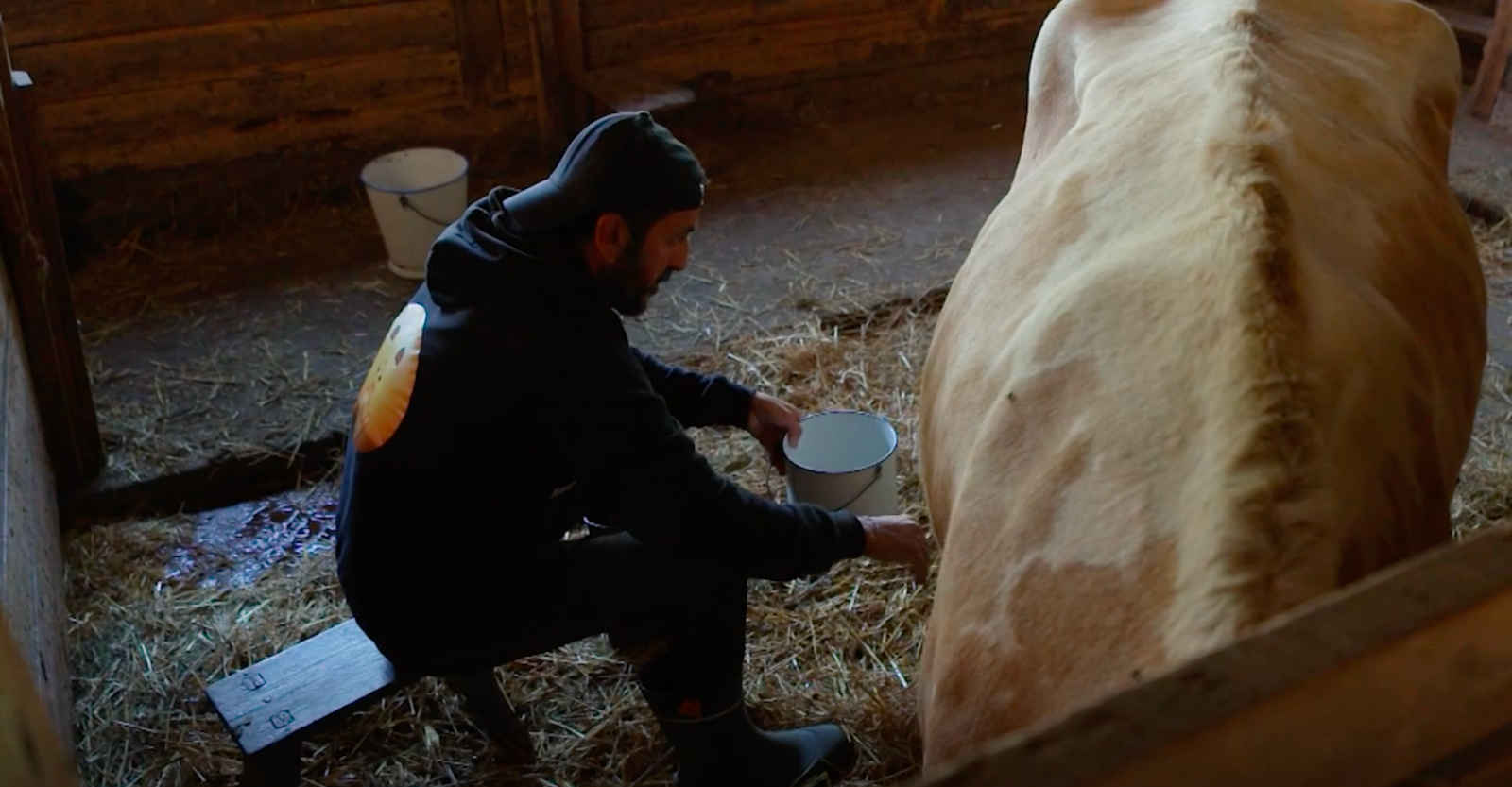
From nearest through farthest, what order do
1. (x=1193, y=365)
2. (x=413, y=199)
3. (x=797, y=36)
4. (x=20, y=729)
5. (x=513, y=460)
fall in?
(x=20, y=729)
(x=1193, y=365)
(x=513, y=460)
(x=413, y=199)
(x=797, y=36)

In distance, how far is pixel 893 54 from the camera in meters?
5.90

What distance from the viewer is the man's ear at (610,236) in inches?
77.8

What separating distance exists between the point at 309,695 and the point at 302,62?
324cm

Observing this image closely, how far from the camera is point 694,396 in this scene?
2.47 meters

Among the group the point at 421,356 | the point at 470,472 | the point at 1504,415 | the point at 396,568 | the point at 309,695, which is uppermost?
the point at 421,356

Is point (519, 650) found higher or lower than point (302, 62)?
lower

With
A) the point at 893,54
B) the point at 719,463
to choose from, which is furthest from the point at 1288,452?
the point at 893,54

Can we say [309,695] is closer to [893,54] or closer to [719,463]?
[719,463]

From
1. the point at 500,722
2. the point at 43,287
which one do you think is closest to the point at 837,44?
the point at 43,287

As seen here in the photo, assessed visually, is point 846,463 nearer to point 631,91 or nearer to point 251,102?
point 631,91

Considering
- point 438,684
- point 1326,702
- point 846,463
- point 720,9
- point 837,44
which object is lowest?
point 438,684

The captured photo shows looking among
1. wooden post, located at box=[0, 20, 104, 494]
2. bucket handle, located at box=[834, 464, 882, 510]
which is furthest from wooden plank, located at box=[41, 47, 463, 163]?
bucket handle, located at box=[834, 464, 882, 510]

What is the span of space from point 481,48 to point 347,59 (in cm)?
49

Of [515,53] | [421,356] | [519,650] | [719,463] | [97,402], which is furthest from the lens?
[515,53]
